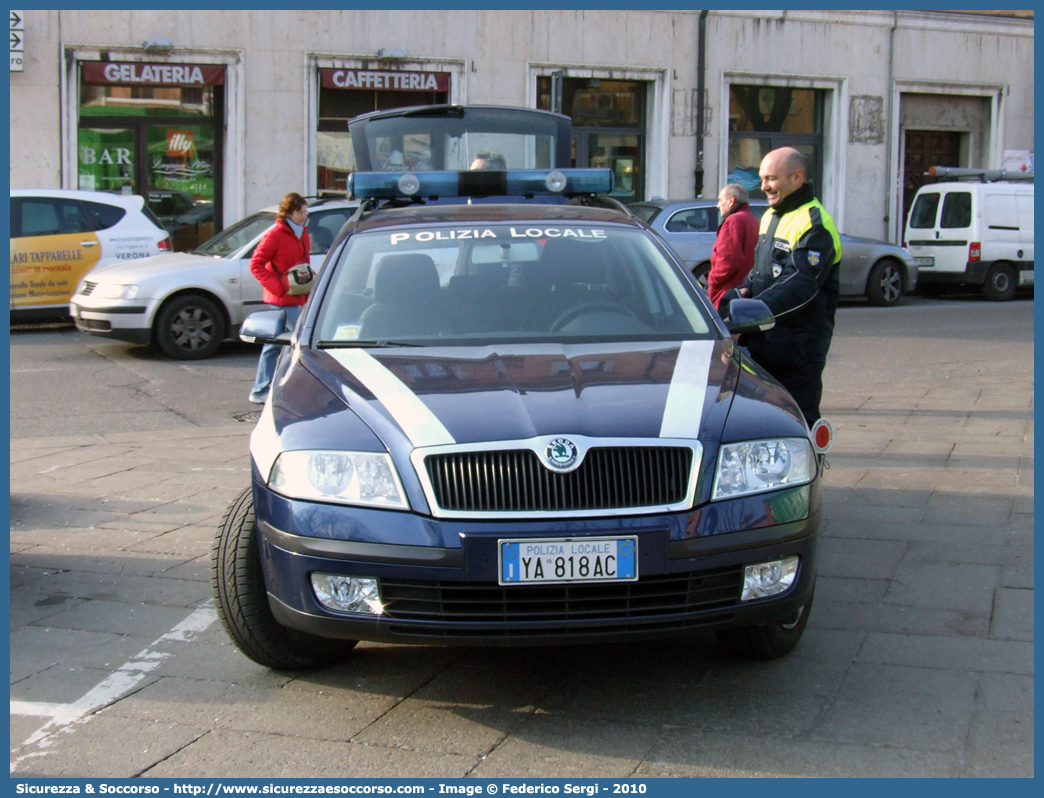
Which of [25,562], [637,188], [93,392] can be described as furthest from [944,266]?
[25,562]

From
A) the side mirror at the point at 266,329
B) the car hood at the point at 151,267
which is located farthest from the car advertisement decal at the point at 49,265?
the side mirror at the point at 266,329

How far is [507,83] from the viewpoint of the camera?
69.2 ft

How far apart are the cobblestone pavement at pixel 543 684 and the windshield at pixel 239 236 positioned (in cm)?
709

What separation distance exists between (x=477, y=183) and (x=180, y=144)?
46.4 ft

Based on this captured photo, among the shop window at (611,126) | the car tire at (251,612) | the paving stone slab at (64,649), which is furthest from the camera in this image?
the shop window at (611,126)

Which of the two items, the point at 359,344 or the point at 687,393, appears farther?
the point at 359,344

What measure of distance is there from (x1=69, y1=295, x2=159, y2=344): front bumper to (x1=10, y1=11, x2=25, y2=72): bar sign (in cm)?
794

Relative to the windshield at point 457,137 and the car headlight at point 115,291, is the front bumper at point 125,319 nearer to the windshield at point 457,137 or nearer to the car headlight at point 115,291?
the car headlight at point 115,291

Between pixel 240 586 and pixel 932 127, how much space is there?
2301 cm

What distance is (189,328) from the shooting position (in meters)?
12.4

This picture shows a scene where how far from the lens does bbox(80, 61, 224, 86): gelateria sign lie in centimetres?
1895

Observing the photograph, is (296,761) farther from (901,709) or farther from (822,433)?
(822,433)

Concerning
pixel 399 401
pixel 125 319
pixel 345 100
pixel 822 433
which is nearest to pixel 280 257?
pixel 125 319

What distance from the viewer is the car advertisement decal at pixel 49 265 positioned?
1415 centimetres
